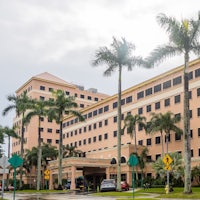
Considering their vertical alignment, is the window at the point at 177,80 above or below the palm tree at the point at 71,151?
above

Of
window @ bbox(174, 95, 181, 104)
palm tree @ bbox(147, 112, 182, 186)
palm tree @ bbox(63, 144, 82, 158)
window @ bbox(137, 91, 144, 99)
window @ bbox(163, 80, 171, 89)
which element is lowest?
palm tree @ bbox(63, 144, 82, 158)

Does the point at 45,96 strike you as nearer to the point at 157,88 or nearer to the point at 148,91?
the point at 148,91

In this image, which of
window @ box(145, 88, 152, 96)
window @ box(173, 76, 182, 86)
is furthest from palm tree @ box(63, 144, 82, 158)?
window @ box(173, 76, 182, 86)

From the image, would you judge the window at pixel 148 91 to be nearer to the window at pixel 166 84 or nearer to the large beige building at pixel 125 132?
the large beige building at pixel 125 132

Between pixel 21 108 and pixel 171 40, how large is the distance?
33.2 m

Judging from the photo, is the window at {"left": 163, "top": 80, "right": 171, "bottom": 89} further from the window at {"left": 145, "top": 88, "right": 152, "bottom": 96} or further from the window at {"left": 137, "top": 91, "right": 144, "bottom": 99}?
the window at {"left": 137, "top": 91, "right": 144, "bottom": 99}

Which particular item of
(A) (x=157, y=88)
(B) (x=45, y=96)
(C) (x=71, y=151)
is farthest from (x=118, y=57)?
(B) (x=45, y=96)

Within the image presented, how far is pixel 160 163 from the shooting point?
152ft

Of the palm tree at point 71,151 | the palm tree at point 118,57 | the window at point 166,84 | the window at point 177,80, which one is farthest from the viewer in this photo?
the palm tree at point 71,151

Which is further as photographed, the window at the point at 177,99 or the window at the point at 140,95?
the window at the point at 140,95

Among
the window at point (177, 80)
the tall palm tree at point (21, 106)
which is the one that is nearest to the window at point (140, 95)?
the window at point (177, 80)

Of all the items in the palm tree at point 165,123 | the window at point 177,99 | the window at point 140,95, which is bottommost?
the palm tree at point 165,123

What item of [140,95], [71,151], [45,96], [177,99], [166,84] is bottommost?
[71,151]

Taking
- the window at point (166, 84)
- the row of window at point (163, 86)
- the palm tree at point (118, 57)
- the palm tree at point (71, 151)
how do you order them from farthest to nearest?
the palm tree at point (71, 151) < the window at point (166, 84) < the row of window at point (163, 86) < the palm tree at point (118, 57)
